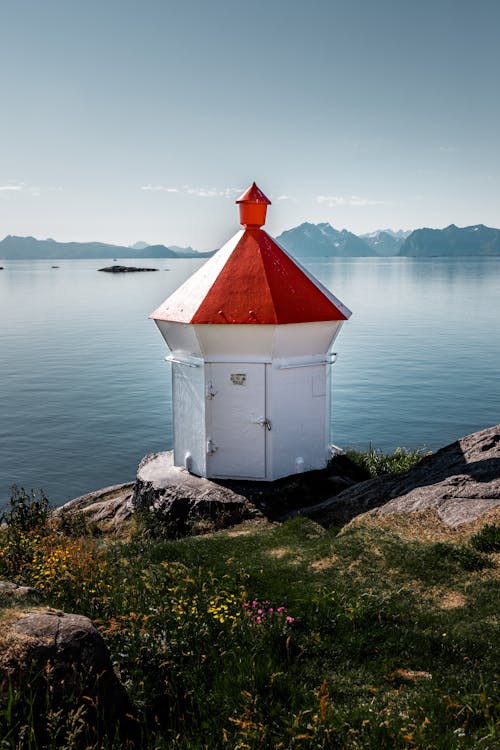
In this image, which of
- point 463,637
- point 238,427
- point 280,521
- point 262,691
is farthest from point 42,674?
point 238,427

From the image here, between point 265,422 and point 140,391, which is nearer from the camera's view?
point 265,422

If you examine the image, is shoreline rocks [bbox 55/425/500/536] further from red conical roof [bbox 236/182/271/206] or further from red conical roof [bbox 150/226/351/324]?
red conical roof [bbox 236/182/271/206]

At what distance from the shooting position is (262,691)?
659 centimetres

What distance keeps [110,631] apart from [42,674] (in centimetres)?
135

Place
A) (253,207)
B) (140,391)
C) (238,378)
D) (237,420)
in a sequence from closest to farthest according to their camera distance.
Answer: (238,378) → (237,420) → (253,207) → (140,391)

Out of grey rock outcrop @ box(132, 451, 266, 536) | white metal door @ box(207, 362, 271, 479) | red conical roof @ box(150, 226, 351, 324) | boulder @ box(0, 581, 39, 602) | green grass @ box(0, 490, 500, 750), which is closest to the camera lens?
green grass @ box(0, 490, 500, 750)

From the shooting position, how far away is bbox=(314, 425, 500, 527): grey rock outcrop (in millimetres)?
11711

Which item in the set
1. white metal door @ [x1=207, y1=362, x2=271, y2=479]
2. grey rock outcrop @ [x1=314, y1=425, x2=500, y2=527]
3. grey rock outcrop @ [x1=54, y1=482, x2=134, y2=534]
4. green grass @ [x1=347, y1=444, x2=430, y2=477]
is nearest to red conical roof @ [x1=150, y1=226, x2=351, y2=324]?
white metal door @ [x1=207, y1=362, x2=271, y2=479]

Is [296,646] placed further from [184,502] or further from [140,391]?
[140,391]

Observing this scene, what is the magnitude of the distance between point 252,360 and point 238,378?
1.82ft

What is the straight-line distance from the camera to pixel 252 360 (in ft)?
51.1

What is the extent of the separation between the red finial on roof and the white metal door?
151 inches

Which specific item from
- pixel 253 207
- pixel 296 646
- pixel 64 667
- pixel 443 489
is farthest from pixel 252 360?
pixel 64 667

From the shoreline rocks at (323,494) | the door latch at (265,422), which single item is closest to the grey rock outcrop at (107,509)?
the shoreline rocks at (323,494)
